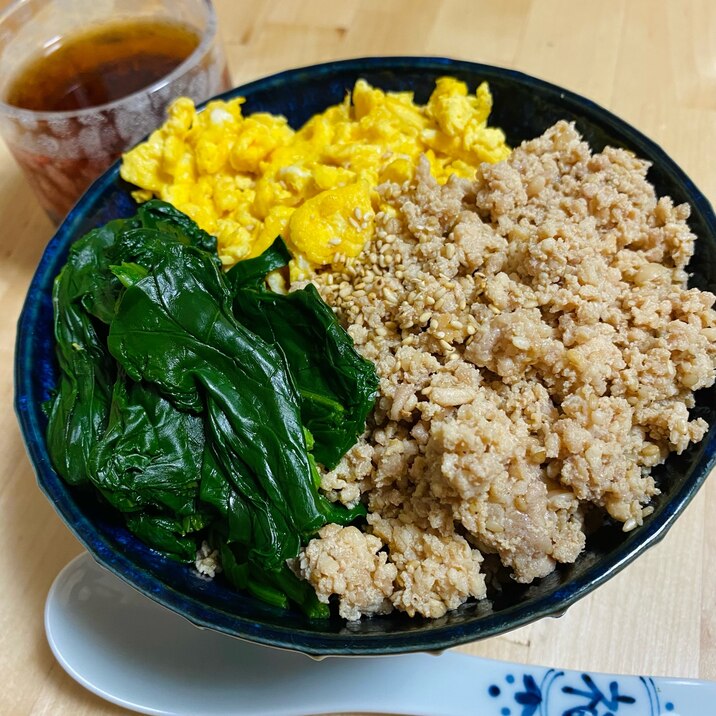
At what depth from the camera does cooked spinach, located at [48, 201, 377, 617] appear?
1470mm

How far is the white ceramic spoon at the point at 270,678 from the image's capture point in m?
1.57

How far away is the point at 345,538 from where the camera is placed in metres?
1.45

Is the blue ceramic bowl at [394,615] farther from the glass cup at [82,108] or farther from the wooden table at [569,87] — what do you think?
the wooden table at [569,87]

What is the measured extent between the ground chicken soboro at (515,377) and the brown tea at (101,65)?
4.26ft

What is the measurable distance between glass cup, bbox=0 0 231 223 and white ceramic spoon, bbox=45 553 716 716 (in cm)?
132

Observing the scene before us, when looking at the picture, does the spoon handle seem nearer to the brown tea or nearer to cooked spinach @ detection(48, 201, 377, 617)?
cooked spinach @ detection(48, 201, 377, 617)

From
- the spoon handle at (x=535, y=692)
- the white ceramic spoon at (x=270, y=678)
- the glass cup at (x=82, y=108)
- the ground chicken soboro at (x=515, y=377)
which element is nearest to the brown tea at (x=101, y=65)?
the glass cup at (x=82, y=108)

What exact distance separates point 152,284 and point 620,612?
4.84 ft

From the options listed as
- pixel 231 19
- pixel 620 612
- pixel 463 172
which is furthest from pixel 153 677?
pixel 231 19

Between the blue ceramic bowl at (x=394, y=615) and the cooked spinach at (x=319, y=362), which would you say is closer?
the blue ceramic bowl at (x=394, y=615)

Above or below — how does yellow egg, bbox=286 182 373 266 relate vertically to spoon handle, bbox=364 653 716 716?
above

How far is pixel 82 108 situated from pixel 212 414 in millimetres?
1500

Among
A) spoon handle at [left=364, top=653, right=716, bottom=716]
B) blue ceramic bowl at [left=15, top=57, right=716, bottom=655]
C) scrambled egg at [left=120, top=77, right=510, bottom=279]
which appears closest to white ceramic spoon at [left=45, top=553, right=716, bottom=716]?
spoon handle at [left=364, top=653, right=716, bottom=716]

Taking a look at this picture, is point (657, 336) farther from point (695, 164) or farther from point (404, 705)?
point (695, 164)
